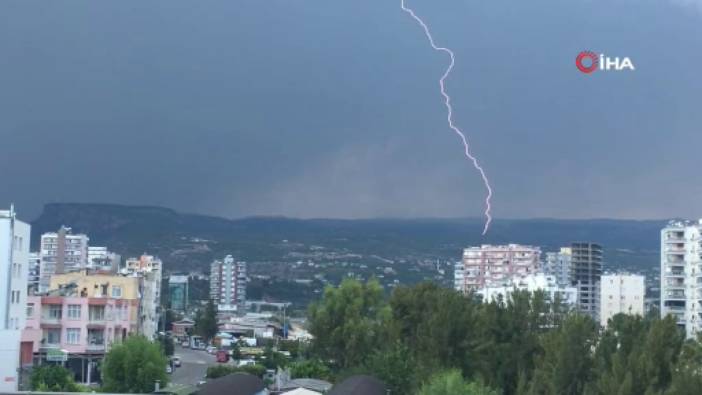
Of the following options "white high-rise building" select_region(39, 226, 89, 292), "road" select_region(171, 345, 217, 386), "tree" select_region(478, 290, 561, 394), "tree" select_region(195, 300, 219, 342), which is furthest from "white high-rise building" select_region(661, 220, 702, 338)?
"white high-rise building" select_region(39, 226, 89, 292)

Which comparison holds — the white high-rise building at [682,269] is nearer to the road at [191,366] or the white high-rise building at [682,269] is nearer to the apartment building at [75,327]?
the road at [191,366]

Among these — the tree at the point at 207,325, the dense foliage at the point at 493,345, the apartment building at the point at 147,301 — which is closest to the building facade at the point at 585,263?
the tree at the point at 207,325

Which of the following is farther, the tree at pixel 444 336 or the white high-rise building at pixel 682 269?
the white high-rise building at pixel 682 269

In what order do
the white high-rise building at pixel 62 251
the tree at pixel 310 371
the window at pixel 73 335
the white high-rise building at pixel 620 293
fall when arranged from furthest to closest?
the white high-rise building at pixel 62 251 → the white high-rise building at pixel 620 293 → the window at pixel 73 335 → the tree at pixel 310 371

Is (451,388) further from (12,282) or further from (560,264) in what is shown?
(560,264)

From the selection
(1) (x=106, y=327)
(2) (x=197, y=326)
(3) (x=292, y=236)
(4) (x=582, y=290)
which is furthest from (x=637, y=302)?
(1) (x=106, y=327)

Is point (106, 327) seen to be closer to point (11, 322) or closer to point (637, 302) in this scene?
point (11, 322)

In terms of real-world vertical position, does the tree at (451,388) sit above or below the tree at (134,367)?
above

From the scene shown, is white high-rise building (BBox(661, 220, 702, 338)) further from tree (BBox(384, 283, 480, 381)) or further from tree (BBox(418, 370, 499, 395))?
tree (BBox(418, 370, 499, 395))

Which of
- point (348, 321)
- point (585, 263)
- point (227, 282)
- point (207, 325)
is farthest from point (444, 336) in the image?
point (227, 282)
